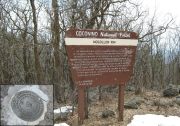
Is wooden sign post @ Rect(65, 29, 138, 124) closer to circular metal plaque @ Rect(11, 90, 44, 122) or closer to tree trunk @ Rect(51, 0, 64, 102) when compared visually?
circular metal plaque @ Rect(11, 90, 44, 122)

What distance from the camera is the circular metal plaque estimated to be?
6.71m

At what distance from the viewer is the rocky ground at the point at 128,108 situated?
435 inches

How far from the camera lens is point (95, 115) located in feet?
38.8

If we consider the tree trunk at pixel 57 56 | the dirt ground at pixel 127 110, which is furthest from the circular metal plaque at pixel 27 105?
the tree trunk at pixel 57 56

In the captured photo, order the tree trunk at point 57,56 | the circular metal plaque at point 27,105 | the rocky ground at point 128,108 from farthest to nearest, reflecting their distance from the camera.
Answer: the tree trunk at point 57,56 < the rocky ground at point 128,108 < the circular metal plaque at point 27,105

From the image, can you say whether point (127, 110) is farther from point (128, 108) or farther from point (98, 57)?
point (98, 57)

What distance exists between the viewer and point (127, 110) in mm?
12297

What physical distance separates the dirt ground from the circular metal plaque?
3812 mm

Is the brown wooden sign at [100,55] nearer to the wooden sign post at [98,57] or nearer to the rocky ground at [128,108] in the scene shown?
the wooden sign post at [98,57]

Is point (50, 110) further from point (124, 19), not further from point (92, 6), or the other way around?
point (124, 19)

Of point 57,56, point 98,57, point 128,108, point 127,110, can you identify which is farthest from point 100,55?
point 57,56

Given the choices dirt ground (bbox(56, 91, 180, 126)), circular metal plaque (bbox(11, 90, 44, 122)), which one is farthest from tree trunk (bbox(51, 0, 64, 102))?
circular metal plaque (bbox(11, 90, 44, 122))

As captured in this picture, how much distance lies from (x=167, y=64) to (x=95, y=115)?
77.2ft

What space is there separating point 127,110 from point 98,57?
2832 mm
